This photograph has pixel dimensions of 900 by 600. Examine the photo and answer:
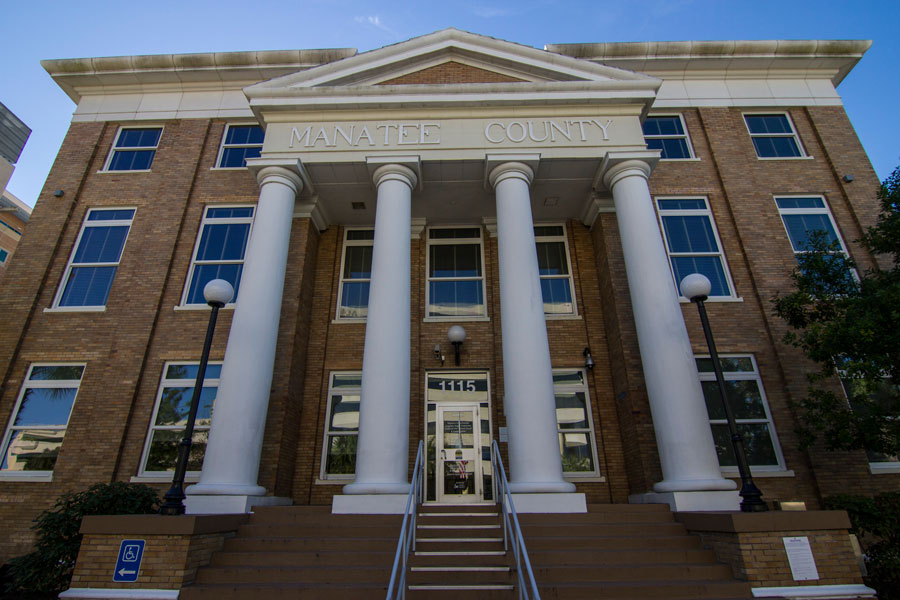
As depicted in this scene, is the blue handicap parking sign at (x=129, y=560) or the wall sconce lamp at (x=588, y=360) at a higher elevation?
the wall sconce lamp at (x=588, y=360)

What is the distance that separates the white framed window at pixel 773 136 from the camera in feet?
46.4

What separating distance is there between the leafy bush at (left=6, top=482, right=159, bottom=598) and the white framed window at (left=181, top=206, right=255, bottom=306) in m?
5.50

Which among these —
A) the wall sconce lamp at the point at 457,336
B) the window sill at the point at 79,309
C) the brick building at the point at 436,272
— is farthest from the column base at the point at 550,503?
the window sill at the point at 79,309

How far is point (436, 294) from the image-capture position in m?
13.1

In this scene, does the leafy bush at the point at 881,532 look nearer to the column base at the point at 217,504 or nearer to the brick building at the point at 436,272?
the brick building at the point at 436,272

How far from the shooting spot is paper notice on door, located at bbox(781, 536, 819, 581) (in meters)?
5.91

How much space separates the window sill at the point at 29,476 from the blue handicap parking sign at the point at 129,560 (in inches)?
256

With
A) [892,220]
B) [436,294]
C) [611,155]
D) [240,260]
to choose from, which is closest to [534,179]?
[611,155]

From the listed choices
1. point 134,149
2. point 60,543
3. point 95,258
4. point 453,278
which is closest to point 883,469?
point 453,278

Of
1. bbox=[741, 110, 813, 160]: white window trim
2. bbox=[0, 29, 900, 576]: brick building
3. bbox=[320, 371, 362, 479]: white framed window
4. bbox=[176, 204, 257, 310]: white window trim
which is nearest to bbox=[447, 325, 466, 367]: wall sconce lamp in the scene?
bbox=[0, 29, 900, 576]: brick building

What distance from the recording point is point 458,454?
1120cm

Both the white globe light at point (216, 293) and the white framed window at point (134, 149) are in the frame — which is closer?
the white globe light at point (216, 293)

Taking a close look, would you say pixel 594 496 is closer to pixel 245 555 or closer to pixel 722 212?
pixel 245 555

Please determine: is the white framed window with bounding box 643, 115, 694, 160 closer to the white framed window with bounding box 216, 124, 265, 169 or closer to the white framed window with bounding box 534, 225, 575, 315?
the white framed window with bounding box 534, 225, 575, 315
